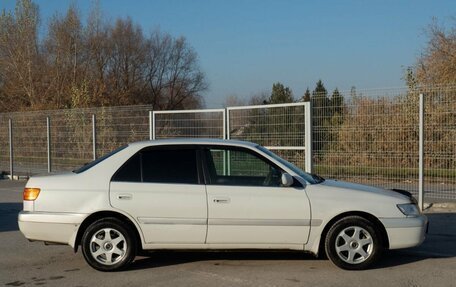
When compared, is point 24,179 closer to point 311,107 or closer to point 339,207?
point 311,107

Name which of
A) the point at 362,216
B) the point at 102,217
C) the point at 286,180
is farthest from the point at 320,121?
the point at 102,217

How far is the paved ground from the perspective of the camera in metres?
5.82

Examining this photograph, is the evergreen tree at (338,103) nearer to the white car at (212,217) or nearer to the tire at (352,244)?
the white car at (212,217)

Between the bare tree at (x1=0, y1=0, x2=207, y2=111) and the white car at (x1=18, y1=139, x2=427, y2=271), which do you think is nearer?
the white car at (x1=18, y1=139, x2=427, y2=271)

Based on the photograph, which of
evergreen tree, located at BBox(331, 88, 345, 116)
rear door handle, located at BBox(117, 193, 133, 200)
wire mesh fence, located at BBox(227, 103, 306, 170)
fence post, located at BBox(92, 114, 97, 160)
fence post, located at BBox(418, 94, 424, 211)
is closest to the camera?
rear door handle, located at BBox(117, 193, 133, 200)

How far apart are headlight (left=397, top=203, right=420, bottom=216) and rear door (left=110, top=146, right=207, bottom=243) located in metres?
2.32

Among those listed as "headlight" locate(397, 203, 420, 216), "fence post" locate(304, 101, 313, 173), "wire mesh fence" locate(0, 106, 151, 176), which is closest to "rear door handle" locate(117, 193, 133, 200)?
"headlight" locate(397, 203, 420, 216)

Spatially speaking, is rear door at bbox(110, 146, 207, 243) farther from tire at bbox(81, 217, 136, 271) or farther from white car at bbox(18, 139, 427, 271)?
tire at bbox(81, 217, 136, 271)

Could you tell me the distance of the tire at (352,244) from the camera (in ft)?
20.3

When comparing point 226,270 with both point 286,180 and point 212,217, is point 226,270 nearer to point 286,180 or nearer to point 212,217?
point 212,217

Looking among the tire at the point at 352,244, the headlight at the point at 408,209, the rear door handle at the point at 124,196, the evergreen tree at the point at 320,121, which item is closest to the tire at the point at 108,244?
the rear door handle at the point at 124,196

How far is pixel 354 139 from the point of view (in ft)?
39.1

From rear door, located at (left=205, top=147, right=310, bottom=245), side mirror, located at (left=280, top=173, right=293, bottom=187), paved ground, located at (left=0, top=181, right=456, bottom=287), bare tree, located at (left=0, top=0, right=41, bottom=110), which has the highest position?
bare tree, located at (left=0, top=0, right=41, bottom=110)

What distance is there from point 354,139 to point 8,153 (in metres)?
14.2
